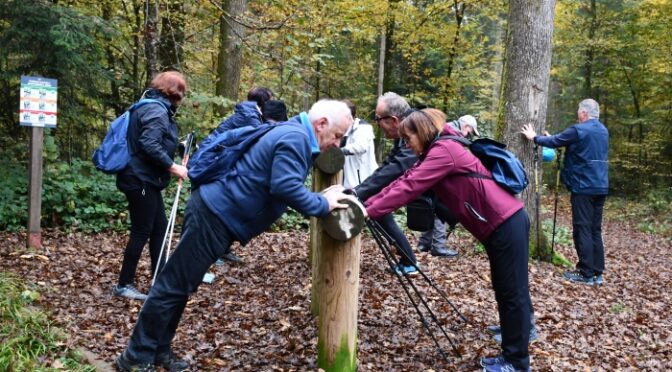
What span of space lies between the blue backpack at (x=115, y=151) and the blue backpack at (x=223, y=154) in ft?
5.77

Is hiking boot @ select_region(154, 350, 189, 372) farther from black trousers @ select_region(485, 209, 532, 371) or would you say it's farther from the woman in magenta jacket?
black trousers @ select_region(485, 209, 532, 371)

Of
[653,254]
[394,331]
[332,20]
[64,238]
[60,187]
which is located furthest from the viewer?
[653,254]

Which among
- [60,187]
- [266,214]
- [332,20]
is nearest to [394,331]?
[266,214]

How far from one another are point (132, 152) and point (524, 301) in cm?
356

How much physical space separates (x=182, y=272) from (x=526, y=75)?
560 centimetres

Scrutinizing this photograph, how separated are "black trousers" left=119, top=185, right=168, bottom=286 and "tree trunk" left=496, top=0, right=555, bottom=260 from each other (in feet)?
15.2

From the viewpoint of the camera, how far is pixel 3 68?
9078 millimetres

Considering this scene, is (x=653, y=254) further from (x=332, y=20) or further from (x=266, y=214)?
(x=266, y=214)

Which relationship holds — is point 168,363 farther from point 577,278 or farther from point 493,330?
point 577,278

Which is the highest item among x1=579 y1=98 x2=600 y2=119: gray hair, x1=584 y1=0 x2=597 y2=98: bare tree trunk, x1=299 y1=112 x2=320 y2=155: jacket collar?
x1=584 y1=0 x2=597 y2=98: bare tree trunk

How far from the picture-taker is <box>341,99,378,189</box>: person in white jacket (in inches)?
250

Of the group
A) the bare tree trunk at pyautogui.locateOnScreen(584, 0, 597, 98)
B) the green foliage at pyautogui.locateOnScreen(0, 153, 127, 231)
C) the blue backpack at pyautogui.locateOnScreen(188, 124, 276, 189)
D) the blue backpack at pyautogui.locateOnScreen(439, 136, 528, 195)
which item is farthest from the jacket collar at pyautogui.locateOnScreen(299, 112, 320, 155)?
the bare tree trunk at pyautogui.locateOnScreen(584, 0, 597, 98)

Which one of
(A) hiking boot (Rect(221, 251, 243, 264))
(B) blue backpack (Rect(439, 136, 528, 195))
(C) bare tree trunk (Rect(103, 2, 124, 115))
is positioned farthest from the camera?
(C) bare tree trunk (Rect(103, 2, 124, 115))

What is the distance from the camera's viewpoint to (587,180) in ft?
23.2
